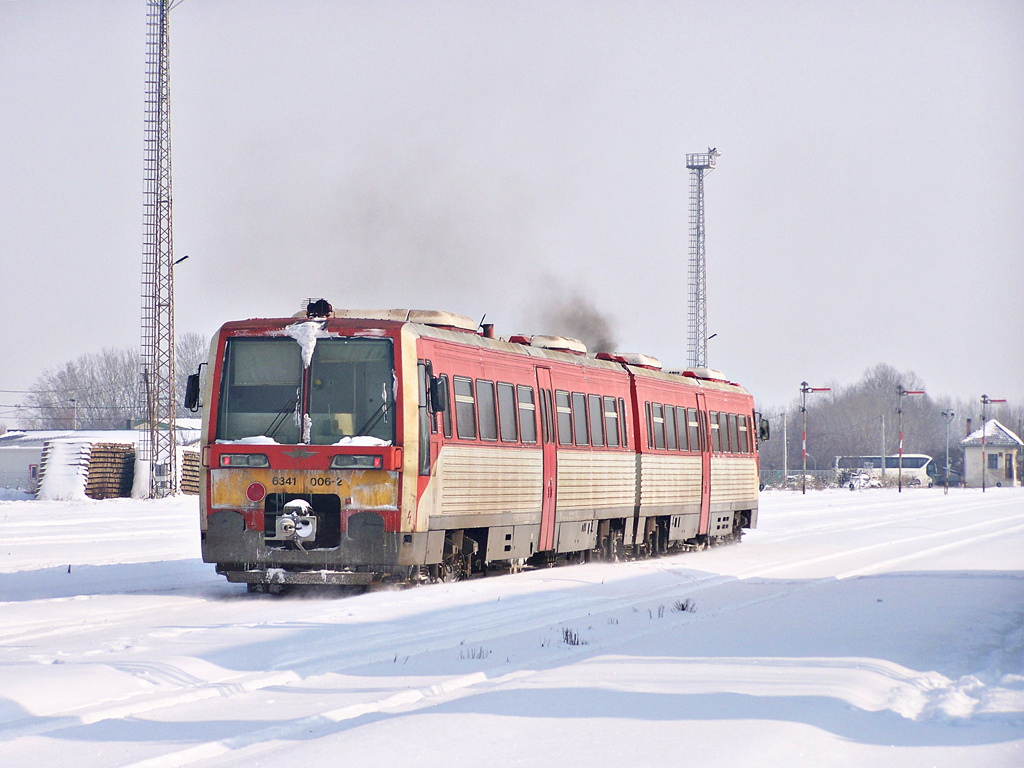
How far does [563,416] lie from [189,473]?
42805 millimetres

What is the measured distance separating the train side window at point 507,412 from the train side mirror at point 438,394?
2.36 m

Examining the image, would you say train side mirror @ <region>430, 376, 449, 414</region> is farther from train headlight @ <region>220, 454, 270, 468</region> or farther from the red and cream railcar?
train headlight @ <region>220, 454, 270, 468</region>

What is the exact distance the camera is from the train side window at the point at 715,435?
26.5 m

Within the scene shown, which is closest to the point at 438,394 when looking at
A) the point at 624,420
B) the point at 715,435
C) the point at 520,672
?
the point at 520,672

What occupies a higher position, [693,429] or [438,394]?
[438,394]

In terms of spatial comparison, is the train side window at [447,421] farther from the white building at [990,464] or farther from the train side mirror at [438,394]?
the white building at [990,464]

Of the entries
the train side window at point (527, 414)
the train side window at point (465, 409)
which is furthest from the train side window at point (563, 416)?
the train side window at point (465, 409)

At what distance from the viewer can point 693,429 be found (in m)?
25.3

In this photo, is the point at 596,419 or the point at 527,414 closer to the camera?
the point at 527,414

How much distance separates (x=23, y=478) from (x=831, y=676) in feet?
252

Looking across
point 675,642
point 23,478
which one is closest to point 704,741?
point 675,642

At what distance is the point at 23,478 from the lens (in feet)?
257

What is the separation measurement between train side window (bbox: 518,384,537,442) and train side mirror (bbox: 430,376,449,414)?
3021 mm

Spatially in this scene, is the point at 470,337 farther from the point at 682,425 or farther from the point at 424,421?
the point at 682,425
